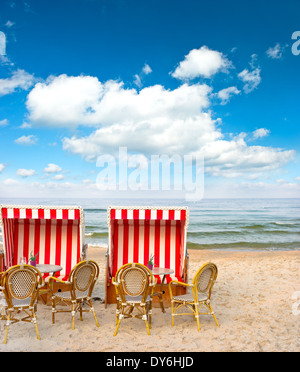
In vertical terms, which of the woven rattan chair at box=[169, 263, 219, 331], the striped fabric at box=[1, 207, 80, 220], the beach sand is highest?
the striped fabric at box=[1, 207, 80, 220]

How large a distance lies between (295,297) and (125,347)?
12.8 feet

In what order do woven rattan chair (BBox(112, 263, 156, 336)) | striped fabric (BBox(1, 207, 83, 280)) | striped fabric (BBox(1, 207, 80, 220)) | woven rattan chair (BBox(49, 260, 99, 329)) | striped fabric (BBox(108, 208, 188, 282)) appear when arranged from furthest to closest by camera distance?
striped fabric (BBox(1, 207, 83, 280)) → striped fabric (BBox(108, 208, 188, 282)) → striped fabric (BBox(1, 207, 80, 220)) → woven rattan chair (BBox(49, 260, 99, 329)) → woven rattan chair (BBox(112, 263, 156, 336))

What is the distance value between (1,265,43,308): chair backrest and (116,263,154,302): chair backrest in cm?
111

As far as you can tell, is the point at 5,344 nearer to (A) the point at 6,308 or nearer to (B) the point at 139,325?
(A) the point at 6,308

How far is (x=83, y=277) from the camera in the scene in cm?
502

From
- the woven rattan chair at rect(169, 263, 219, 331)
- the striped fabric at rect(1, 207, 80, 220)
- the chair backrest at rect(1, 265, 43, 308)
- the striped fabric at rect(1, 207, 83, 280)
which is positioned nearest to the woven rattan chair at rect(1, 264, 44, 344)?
the chair backrest at rect(1, 265, 43, 308)

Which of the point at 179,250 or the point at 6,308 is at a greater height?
the point at 179,250

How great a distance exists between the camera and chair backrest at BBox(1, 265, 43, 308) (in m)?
4.38

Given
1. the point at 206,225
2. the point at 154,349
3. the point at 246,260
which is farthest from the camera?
the point at 206,225

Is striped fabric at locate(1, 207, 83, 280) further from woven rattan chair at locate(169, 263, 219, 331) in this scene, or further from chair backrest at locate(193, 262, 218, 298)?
chair backrest at locate(193, 262, 218, 298)

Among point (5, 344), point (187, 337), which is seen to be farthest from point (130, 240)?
point (5, 344)

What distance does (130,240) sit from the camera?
6.70 meters

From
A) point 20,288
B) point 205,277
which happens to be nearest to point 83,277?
point 20,288

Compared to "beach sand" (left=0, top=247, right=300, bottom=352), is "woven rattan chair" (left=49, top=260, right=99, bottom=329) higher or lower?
higher
